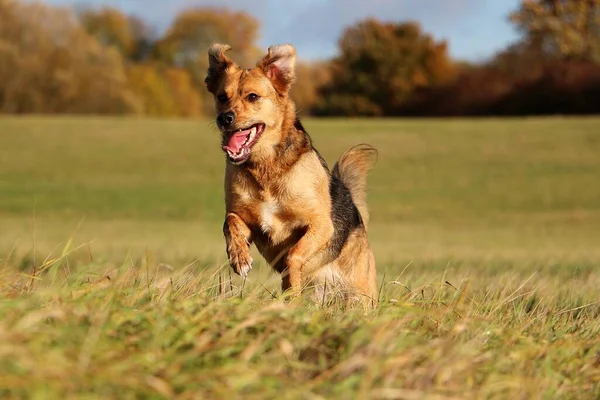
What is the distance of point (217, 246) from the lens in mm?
16703

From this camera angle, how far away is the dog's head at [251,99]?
578 centimetres

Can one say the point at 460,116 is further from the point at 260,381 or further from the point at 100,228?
the point at 260,381

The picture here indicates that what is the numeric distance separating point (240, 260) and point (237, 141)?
0.89m

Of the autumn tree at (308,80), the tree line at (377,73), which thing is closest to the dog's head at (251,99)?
the tree line at (377,73)

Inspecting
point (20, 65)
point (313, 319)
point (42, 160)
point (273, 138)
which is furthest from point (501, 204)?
point (20, 65)

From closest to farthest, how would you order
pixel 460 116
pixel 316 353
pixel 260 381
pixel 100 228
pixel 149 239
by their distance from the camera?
1. pixel 260 381
2. pixel 316 353
3. pixel 149 239
4. pixel 100 228
5. pixel 460 116

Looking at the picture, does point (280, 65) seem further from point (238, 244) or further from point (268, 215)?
point (238, 244)

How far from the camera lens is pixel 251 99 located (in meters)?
5.88

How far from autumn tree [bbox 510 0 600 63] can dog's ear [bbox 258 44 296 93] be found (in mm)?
38687

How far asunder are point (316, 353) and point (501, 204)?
937 inches

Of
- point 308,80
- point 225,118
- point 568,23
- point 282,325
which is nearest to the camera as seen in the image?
point 282,325

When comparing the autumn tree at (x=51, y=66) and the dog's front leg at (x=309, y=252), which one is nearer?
the dog's front leg at (x=309, y=252)

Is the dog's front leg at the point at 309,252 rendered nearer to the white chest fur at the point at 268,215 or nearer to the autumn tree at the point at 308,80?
the white chest fur at the point at 268,215

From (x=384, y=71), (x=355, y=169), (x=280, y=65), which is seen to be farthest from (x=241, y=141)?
(x=384, y=71)
